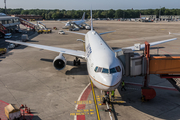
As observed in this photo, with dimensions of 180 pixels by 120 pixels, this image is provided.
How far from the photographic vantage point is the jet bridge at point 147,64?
16.6 metres

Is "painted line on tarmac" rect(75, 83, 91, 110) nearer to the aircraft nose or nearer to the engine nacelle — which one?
the aircraft nose

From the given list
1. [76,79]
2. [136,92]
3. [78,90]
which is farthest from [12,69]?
[136,92]

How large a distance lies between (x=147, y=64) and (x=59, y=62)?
→ 43.2 feet

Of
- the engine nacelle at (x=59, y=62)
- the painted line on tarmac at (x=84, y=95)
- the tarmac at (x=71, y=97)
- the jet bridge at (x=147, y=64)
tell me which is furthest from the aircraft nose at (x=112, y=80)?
the engine nacelle at (x=59, y=62)

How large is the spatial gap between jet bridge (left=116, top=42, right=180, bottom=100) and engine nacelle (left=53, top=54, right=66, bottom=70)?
10.3m

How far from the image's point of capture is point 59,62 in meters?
25.0

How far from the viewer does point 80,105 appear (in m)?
16.4

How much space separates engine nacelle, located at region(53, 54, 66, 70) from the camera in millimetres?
24688

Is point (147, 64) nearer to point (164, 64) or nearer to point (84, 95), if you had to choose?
point (164, 64)

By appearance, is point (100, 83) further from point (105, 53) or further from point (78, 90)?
point (78, 90)

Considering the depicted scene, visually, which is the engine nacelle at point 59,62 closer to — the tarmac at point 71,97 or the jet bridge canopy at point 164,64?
the tarmac at point 71,97

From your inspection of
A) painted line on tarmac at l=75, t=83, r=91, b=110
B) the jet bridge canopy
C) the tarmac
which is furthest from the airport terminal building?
the jet bridge canopy

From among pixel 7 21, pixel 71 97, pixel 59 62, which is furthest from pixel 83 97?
pixel 7 21

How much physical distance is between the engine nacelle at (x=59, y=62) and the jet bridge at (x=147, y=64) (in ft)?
33.8
